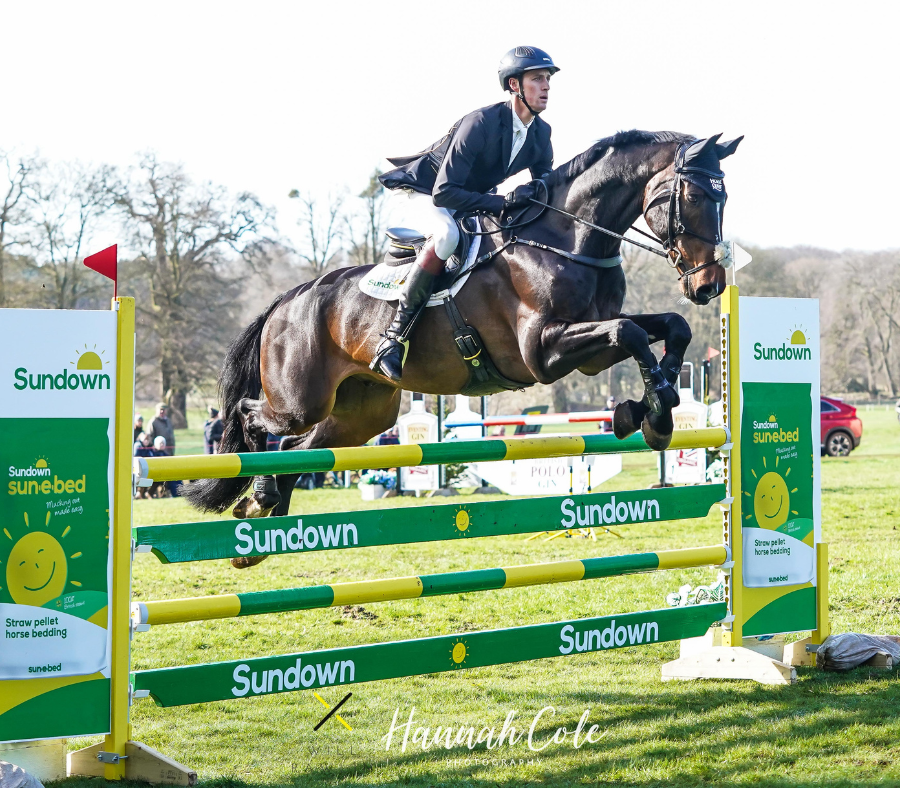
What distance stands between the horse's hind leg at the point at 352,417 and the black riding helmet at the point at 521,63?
190 cm

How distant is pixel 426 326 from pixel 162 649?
2.46 meters

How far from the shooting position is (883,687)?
13.4 ft

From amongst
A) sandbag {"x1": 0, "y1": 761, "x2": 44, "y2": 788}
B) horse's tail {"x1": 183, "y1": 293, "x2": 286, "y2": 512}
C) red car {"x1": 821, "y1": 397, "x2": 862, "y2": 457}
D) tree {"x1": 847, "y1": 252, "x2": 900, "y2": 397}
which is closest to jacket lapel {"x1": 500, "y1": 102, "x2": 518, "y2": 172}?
horse's tail {"x1": 183, "y1": 293, "x2": 286, "y2": 512}

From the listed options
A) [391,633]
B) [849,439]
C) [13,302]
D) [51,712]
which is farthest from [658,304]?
[51,712]

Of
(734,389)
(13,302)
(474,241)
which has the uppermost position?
(13,302)

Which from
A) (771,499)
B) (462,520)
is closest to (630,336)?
(462,520)

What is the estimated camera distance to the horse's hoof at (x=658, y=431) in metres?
3.79

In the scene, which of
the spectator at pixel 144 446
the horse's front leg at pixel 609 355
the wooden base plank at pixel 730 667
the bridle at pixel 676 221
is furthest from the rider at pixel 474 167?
the spectator at pixel 144 446

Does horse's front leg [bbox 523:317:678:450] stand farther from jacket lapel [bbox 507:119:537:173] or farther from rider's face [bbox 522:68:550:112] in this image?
rider's face [bbox 522:68:550:112]

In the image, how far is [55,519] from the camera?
9.95ft

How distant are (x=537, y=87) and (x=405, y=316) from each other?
1.16m

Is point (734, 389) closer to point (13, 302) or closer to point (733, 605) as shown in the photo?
point (733, 605)

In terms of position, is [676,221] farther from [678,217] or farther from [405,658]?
[405,658]

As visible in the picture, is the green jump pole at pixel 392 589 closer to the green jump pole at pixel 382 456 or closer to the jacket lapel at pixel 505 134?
the green jump pole at pixel 382 456
